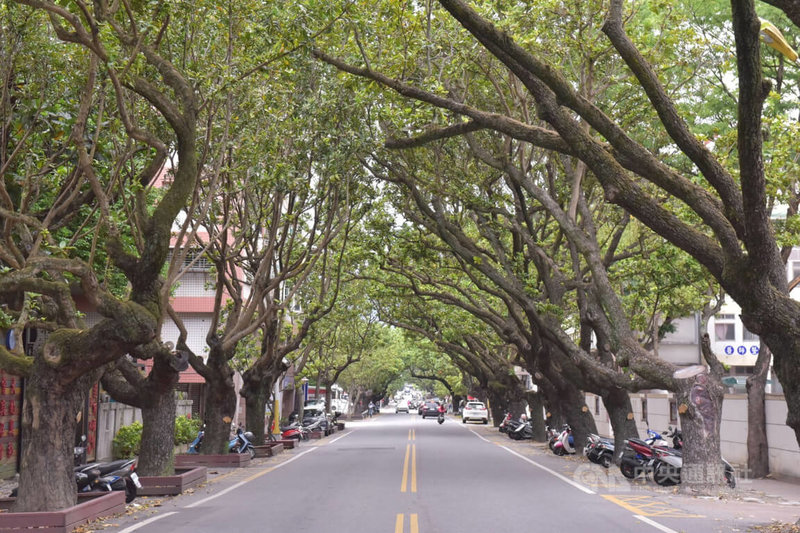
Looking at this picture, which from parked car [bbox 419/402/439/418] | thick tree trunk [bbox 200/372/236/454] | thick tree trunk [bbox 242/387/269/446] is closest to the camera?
thick tree trunk [bbox 200/372/236/454]

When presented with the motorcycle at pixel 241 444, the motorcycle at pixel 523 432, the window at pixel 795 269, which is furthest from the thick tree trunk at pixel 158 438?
the window at pixel 795 269

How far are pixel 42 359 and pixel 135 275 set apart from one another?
1681mm

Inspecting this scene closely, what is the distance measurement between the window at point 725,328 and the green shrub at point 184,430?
1121 inches

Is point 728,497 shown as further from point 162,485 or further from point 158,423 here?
point 158,423

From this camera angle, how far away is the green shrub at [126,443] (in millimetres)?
23312

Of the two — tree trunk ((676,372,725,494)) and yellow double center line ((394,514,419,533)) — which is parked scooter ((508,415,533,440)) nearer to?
tree trunk ((676,372,725,494))

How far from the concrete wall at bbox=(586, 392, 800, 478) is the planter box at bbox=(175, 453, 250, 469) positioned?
1248 centimetres

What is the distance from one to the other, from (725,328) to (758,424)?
2512cm

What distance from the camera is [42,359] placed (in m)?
11.2

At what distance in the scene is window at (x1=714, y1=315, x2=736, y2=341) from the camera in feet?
140

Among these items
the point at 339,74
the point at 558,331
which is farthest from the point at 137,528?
the point at 558,331

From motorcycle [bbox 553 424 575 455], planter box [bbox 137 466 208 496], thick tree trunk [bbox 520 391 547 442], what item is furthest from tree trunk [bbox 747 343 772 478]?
thick tree trunk [bbox 520 391 547 442]

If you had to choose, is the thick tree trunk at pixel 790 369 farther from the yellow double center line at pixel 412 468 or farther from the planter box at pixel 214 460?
the planter box at pixel 214 460

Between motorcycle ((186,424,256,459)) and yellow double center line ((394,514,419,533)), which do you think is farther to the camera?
motorcycle ((186,424,256,459))
